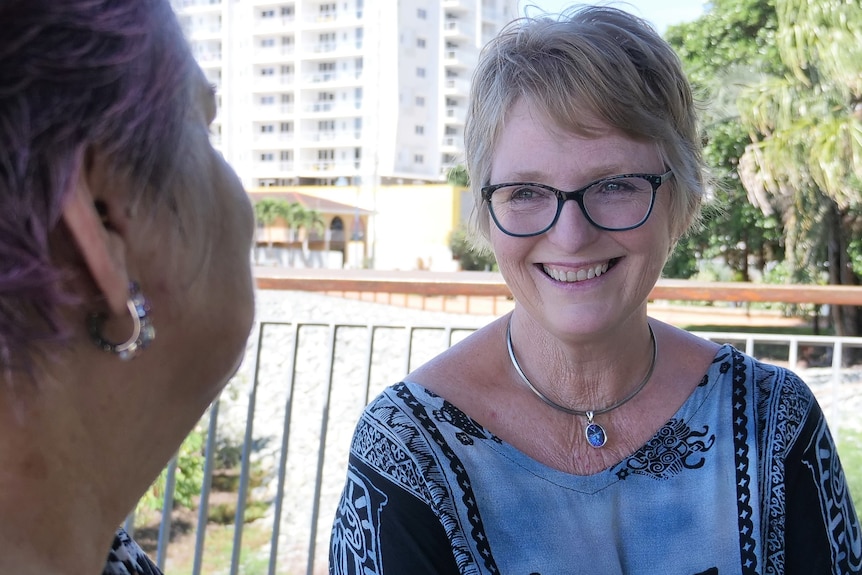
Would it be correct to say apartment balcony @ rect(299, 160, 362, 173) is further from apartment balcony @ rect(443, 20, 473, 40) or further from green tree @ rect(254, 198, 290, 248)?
green tree @ rect(254, 198, 290, 248)

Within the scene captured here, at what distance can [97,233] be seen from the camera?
52cm

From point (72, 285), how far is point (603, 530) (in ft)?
3.49

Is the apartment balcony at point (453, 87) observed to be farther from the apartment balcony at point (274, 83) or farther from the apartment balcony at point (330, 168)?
the apartment balcony at point (274, 83)

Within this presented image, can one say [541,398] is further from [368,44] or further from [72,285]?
[368,44]

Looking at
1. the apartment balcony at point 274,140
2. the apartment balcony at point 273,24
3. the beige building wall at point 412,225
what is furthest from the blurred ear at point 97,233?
the apartment balcony at point 273,24

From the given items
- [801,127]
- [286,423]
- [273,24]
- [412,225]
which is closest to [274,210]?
[412,225]

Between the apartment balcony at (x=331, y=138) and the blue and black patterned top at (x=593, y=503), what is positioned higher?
the apartment balcony at (x=331, y=138)

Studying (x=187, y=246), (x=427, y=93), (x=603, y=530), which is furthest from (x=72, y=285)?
(x=427, y=93)

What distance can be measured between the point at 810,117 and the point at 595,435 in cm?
934

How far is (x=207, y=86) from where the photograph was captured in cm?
64

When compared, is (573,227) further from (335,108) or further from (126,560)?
(335,108)

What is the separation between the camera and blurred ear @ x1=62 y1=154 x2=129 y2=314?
0.51 m

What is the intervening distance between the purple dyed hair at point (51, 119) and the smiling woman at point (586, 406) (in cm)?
91

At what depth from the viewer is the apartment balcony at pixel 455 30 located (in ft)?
202
